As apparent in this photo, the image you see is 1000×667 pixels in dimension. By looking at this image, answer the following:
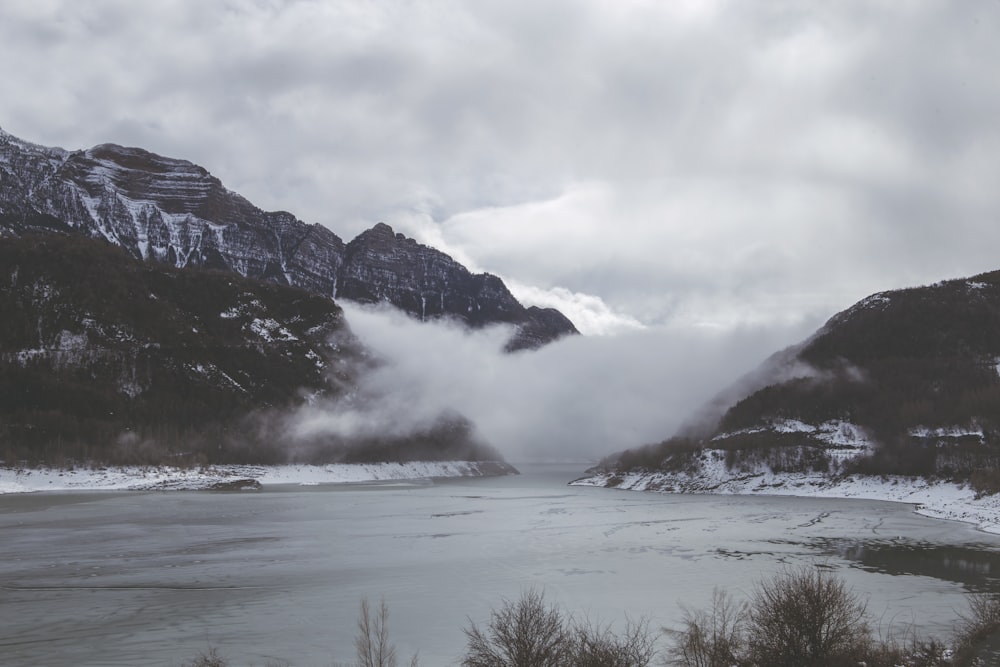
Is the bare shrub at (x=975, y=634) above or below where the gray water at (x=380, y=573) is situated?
above

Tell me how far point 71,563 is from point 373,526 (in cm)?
4354

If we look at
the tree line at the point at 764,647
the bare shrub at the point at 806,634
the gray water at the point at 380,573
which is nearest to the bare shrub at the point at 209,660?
the tree line at the point at 764,647

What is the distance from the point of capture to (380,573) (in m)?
58.7

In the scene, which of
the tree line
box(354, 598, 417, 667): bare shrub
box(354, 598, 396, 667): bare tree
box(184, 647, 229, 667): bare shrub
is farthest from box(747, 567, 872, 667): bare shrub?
box(184, 647, 229, 667): bare shrub

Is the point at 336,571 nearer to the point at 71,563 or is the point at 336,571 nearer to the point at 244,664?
the point at 71,563

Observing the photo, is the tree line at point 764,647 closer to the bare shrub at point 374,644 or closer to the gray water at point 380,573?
the bare shrub at point 374,644

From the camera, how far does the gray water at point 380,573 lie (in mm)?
37000

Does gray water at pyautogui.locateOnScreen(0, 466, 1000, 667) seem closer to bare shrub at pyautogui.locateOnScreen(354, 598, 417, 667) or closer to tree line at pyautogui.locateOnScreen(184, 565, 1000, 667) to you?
bare shrub at pyautogui.locateOnScreen(354, 598, 417, 667)

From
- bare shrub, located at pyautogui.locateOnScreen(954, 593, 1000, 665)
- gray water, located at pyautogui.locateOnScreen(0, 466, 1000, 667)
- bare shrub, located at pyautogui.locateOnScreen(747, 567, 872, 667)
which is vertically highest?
bare shrub, located at pyautogui.locateOnScreen(747, 567, 872, 667)

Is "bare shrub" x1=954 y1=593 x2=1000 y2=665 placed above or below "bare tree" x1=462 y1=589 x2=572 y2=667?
below

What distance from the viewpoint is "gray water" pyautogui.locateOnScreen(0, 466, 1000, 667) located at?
37.0 meters

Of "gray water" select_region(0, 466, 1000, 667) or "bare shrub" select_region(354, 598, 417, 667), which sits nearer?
"bare shrub" select_region(354, 598, 417, 667)

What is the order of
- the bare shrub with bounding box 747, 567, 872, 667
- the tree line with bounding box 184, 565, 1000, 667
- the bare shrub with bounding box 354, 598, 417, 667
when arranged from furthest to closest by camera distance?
the bare shrub with bounding box 747, 567, 872, 667 → the bare shrub with bounding box 354, 598, 417, 667 → the tree line with bounding box 184, 565, 1000, 667

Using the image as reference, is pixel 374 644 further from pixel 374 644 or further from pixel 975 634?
pixel 975 634
